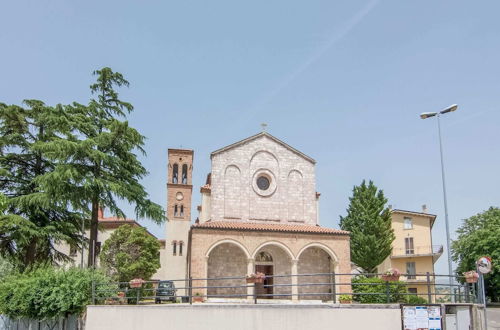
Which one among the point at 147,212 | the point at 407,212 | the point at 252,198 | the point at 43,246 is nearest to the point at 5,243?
the point at 43,246

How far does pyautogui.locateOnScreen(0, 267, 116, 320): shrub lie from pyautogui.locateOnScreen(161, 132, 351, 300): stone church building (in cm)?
1161

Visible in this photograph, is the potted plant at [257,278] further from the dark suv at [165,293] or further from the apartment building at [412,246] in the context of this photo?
the apartment building at [412,246]

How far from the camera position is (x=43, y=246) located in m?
24.8

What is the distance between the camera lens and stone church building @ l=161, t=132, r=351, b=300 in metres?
29.8

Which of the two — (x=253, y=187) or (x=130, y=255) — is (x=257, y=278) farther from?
(x=130, y=255)

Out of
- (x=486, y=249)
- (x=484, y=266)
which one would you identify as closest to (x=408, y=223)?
(x=486, y=249)

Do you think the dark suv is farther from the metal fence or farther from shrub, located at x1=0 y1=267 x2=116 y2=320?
the metal fence

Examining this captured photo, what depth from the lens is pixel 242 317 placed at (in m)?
13.6

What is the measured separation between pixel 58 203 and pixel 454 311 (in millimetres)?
18015

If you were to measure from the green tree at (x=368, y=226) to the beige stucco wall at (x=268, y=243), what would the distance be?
9006 millimetres

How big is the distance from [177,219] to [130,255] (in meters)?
6.16

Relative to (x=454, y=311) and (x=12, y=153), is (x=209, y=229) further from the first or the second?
(x=454, y=311)

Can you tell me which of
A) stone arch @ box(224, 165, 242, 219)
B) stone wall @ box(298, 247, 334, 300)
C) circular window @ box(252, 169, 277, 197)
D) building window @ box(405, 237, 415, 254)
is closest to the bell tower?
stone arch @ box(224, 165, 242, 219)

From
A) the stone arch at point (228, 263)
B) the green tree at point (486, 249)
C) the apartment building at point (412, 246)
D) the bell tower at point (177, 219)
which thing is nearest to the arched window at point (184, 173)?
the bell tower at point (177, 219)
